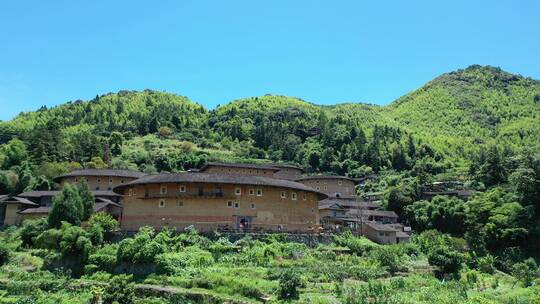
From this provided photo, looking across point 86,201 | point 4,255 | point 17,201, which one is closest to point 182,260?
point 4,255

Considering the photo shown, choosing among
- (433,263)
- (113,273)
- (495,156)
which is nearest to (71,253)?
(113,273)

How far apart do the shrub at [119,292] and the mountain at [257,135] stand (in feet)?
207

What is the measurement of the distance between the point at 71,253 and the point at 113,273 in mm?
3853

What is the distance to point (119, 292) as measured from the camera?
29.5m

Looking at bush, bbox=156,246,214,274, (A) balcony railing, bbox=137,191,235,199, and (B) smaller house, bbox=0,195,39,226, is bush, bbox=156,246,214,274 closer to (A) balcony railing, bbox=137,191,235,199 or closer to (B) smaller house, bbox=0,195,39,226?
(A) balcony railing, bbox=137,191,235,199

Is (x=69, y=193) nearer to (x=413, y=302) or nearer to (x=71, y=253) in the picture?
(x=71, y=253)

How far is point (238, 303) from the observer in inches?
1120

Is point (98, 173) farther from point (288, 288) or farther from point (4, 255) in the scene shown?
point (288, 288)

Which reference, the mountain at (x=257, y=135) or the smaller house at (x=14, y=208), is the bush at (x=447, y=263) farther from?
the mountain at (x=257, y=135)

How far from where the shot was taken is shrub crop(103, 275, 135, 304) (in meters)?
29.2

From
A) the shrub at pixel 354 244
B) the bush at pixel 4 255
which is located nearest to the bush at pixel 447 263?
the shrub at pixel 354 244

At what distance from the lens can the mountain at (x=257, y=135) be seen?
107 m

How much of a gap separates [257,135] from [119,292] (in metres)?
116

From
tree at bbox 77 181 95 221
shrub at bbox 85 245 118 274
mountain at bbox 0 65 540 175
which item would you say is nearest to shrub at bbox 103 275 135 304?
shrub at bbox 85 245 118 274
